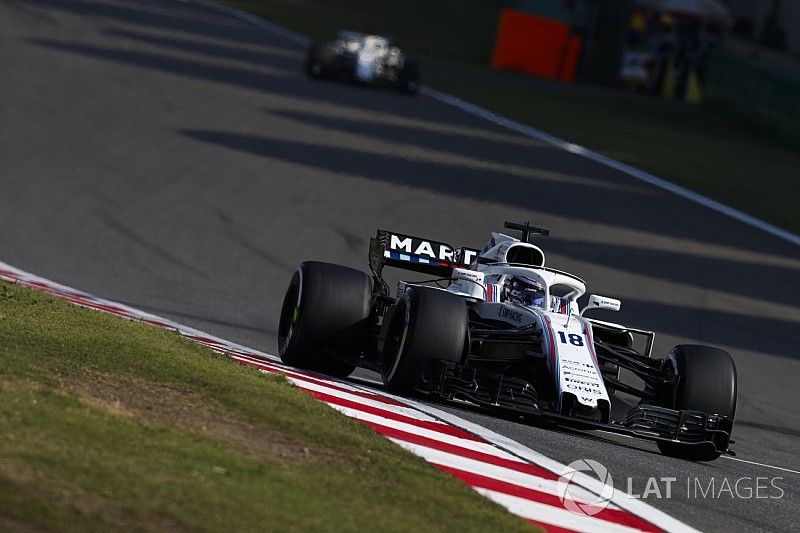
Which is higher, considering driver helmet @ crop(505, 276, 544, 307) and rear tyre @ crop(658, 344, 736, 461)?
driver helmet @ crop(505, 276, 544, 307)

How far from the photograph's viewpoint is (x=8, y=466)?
5.93m

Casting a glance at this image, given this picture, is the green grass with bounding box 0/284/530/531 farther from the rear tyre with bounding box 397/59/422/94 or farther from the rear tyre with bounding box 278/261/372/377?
the rear tyre with bounding box 397/59/422/94

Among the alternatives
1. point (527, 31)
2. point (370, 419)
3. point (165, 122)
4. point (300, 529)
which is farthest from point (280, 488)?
point (527, 31)

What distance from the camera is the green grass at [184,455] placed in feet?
19.0

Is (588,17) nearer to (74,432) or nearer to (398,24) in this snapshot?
(398,24)

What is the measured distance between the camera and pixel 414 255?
1215 centimetres

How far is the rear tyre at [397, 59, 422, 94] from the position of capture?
107ft

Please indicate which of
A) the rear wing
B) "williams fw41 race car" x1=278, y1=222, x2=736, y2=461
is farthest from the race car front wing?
the rear wing

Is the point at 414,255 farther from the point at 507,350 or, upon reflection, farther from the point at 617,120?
the point at 617,120

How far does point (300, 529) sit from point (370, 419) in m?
2.94

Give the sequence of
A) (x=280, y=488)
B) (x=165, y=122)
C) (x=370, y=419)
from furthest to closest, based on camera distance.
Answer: (x=165, y=122) < (x=370, y=419) < (x=280, y=488)

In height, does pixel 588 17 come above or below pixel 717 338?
above

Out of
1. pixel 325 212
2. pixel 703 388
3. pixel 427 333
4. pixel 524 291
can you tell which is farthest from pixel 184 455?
pixel 325 212

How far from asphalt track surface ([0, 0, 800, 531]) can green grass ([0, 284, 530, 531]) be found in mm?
1526
